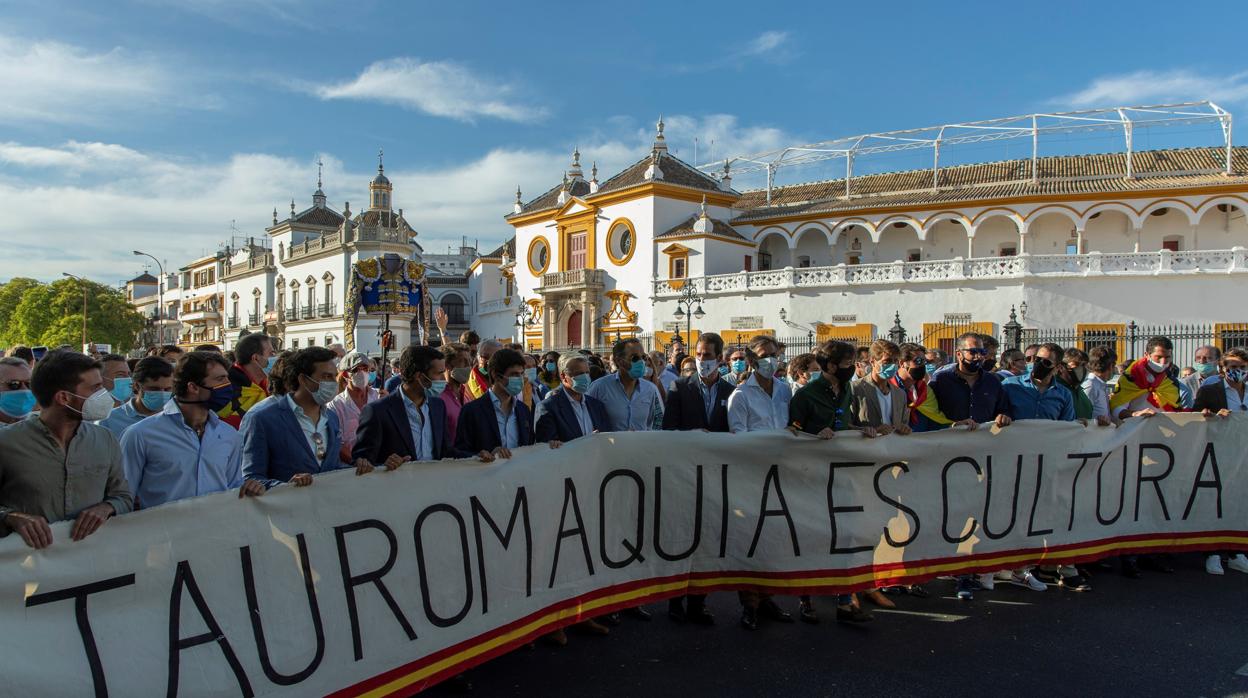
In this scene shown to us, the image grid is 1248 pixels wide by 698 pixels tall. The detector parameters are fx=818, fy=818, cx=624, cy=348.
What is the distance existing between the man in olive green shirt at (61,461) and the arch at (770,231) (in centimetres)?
3795

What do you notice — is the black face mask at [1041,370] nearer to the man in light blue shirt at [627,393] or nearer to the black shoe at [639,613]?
the man in light blue shirt at [627,393]

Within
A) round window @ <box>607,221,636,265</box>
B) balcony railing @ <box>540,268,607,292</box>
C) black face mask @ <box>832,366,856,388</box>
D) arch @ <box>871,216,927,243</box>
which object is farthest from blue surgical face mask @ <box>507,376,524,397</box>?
balcony railing @ <box>540,268,607,292</box>

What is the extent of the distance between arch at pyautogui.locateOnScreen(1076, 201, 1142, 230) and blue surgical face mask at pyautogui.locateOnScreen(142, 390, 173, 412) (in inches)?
1463

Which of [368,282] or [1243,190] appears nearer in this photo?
[368,282]

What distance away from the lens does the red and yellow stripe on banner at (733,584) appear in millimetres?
4078

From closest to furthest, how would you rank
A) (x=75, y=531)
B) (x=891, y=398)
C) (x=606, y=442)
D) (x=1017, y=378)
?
(x=75, y=531) < (x=606, y=442) < (x=891, y=398) < (x=1017, y=378)

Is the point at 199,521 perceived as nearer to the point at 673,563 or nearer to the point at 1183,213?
the point at 673,563

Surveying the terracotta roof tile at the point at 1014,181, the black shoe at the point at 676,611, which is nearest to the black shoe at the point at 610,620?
the black shoe at the point at 676,611

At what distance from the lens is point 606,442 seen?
16.8ft

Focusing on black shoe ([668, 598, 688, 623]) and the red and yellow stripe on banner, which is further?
black shoe ([668, 598, 688, 623])

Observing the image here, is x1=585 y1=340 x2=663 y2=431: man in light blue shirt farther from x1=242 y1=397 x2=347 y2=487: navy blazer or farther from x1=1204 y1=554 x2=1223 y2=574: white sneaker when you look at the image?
x1=1204 y1=554 x2=1223 y2=574: white sneaker

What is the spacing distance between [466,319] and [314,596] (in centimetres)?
5523

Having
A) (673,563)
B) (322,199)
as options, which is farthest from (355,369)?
(322,199)

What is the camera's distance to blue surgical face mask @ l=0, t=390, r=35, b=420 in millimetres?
4203
